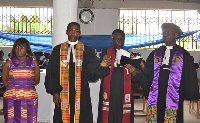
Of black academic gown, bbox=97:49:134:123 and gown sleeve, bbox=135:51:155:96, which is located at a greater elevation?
gown sleeve, bbox=135:51:155:96

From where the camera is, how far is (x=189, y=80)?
3.40 meters

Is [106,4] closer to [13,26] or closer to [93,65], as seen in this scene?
[13,26]

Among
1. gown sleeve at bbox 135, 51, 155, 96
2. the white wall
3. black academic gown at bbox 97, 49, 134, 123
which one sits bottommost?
black academic gown at bbox 97, 49, 134, 123

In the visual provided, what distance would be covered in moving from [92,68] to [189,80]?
122cm

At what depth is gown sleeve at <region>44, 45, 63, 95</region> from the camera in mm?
3166

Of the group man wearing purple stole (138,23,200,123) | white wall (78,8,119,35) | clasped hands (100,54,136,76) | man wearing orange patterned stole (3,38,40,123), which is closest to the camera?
clasped hands (100,54,136,76)

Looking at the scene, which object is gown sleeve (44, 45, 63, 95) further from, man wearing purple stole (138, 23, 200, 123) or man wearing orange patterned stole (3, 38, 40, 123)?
man wearing purple stole (138, 23, 200, 123)

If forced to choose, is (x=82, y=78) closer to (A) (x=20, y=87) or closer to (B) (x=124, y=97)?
(B) (x=124, y=97)

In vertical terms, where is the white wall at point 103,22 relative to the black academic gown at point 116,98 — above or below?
above

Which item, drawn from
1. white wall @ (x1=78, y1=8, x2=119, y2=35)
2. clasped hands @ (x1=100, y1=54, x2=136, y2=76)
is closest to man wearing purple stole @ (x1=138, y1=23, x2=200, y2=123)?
clasped hands @ (x1=100, y1=54, x2=136, y2=76)

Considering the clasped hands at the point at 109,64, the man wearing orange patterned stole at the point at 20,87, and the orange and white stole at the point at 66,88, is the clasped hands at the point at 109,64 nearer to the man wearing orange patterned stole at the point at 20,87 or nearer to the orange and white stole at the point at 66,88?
the orange and white stole at the point at 66,88

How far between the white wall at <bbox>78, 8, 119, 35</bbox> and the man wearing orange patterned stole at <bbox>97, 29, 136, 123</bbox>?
7.14 m

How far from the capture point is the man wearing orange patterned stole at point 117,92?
3.46 meters

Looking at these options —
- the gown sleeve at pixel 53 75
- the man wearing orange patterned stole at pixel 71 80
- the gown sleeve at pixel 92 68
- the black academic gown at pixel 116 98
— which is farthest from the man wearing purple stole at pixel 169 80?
the gown sleeve at pixel 53 75
